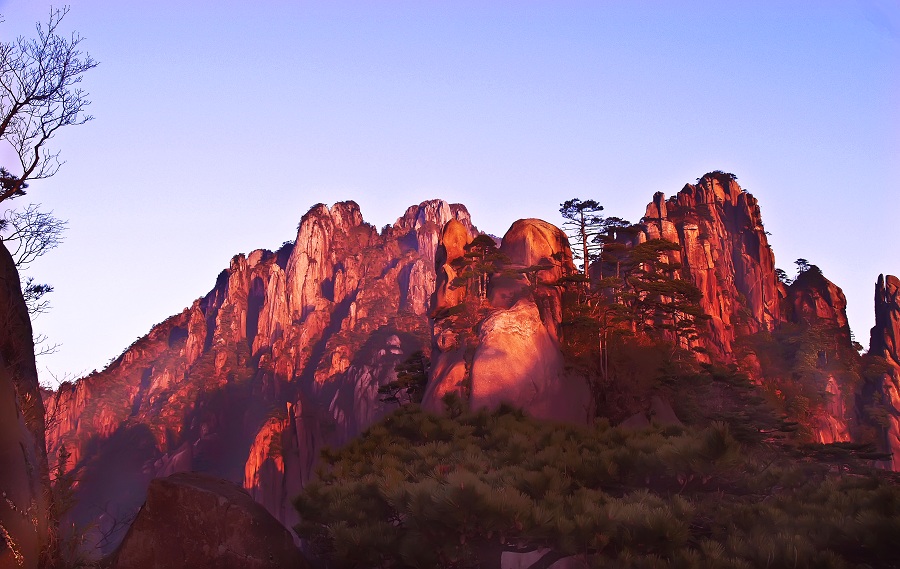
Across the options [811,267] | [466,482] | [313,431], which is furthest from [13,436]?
[811,267]

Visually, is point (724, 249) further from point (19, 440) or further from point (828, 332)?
point (19, 440)

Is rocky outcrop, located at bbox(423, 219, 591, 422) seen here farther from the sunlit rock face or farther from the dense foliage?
the sunlit rock face

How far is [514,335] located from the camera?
3684 centimetres

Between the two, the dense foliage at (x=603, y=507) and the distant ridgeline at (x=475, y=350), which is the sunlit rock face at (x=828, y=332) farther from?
the dense foliage at (x=603, y=507)

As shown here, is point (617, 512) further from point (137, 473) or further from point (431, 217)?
point (431, 217)

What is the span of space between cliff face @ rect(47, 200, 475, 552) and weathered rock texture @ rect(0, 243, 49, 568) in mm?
79978

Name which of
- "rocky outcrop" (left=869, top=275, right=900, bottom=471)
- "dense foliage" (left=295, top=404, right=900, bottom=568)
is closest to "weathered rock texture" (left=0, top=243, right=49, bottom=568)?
"dense foliage" (left=295, top=404, right=900, bottom=568)

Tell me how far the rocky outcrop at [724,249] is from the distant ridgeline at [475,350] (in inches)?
12.2

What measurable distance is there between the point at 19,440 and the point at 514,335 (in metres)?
27.1

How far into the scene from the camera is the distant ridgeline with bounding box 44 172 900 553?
127 feet

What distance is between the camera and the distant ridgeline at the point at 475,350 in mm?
38844

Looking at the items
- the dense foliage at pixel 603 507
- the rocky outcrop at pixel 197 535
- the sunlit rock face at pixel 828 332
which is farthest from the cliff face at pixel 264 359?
the dense foliage at pixel 603 507

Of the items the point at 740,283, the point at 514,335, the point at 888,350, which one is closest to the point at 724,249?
the point at 740,283

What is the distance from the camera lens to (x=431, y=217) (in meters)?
179
